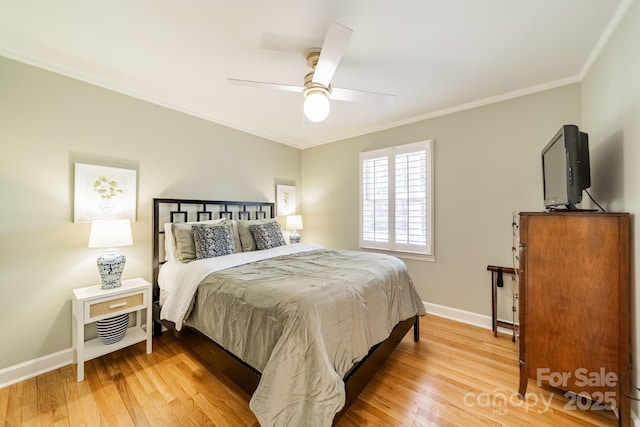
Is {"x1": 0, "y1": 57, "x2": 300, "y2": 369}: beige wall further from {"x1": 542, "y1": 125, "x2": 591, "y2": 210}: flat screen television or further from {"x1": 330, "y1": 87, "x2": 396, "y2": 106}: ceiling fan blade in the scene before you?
{"x1": 542, "y1": 125, "x2": 591, "y2": 210}: flat screen television

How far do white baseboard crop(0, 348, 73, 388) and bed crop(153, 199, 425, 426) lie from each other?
0.69 m

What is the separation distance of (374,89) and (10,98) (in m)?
3.13

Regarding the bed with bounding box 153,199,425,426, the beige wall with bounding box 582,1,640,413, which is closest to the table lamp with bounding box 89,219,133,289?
the bed with bounding box 153,199,425,426

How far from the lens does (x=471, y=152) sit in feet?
9.55

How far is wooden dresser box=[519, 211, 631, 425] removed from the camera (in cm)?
145

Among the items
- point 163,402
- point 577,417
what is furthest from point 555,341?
point 163,402

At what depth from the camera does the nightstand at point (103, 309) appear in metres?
1.93

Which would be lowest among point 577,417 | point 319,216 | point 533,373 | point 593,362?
point 577,417

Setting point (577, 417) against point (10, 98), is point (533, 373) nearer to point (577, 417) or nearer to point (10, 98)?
point (577, 417)

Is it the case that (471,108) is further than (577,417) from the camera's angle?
Yes

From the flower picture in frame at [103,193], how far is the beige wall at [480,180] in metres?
3.17

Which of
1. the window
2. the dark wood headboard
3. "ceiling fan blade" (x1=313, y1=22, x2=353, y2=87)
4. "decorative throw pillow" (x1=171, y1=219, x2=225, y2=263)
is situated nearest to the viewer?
"ceiling fan blade" (x1=313, y1=22, x2=353, y2=87)

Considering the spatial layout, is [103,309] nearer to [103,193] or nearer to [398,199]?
[103,193]

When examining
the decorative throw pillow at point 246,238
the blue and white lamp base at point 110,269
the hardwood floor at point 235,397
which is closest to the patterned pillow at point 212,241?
the decorative throw pillow at point 246,238
